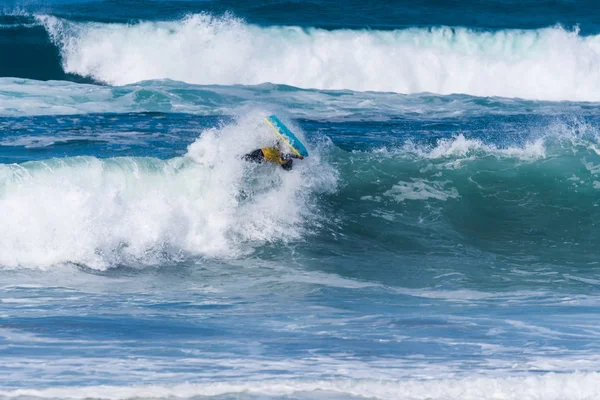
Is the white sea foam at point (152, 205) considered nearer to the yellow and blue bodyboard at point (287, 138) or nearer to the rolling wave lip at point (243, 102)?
the yellow and blue bodyboard at point (287, 138)

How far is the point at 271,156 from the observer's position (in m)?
11.3

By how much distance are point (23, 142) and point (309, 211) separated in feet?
16.4

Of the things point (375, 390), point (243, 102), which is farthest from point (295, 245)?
point (243, 102)

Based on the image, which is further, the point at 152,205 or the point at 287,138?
the point at 287,138

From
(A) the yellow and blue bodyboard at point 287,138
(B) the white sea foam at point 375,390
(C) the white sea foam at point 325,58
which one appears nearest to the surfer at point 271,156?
(A) the yellow and blue bodyboard at point 287,138

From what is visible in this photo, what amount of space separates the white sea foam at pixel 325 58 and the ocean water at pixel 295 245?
2.22m

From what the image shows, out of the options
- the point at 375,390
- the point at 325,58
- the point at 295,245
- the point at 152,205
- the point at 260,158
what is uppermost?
the point at 325,58

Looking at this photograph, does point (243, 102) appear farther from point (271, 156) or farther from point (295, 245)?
point (295, 245)

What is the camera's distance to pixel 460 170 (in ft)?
43.3

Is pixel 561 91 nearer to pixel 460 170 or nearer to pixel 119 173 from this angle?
pixel 460 170

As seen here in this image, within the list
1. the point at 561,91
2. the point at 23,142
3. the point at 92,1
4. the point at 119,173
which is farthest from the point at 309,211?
the point at 92,1

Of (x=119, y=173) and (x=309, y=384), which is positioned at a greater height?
(x=119, y=173)

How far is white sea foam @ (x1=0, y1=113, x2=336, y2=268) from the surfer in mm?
141

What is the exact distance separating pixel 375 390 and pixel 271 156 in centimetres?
606
